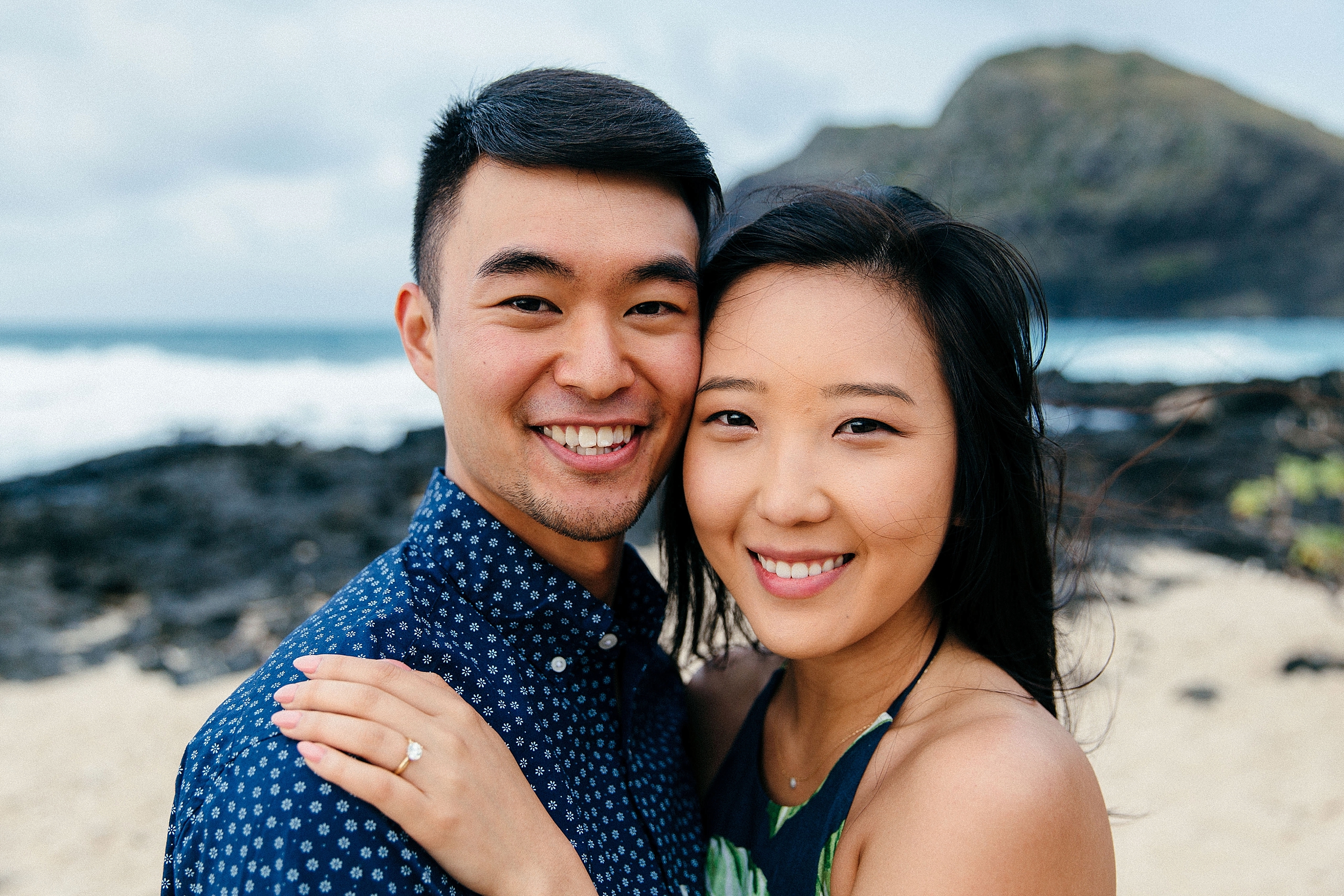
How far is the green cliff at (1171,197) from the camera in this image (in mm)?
48156

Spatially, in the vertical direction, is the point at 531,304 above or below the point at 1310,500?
above

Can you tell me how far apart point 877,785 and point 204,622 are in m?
8.50

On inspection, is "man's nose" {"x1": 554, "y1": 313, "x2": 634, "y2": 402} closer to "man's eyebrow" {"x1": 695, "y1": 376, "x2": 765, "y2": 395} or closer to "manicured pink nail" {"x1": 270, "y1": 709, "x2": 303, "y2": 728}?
"man's eyebrow" {"x1": 695, "y1": 376, "x2": 765, "y2": 395}

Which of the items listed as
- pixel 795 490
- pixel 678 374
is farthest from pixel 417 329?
pixel 795 490

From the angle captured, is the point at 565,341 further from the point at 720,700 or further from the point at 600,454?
the point at 720,700

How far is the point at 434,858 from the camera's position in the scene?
151 cm

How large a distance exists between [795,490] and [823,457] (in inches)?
3.9

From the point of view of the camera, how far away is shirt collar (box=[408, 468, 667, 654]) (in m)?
2.00

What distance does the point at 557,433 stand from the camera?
2.13 metres

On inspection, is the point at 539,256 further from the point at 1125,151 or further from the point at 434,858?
the point at 1125,151

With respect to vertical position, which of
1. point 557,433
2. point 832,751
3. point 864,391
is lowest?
point 832,751

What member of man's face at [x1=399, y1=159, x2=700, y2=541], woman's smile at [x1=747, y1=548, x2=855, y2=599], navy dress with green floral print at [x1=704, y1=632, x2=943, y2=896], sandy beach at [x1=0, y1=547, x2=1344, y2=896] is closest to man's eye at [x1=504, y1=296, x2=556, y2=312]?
man's face at [x1=399, y1=159, x2=700, y2=541]

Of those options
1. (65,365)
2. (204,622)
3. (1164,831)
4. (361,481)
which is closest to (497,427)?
(1164,831)

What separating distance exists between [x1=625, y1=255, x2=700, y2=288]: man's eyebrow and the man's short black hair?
226 mm
